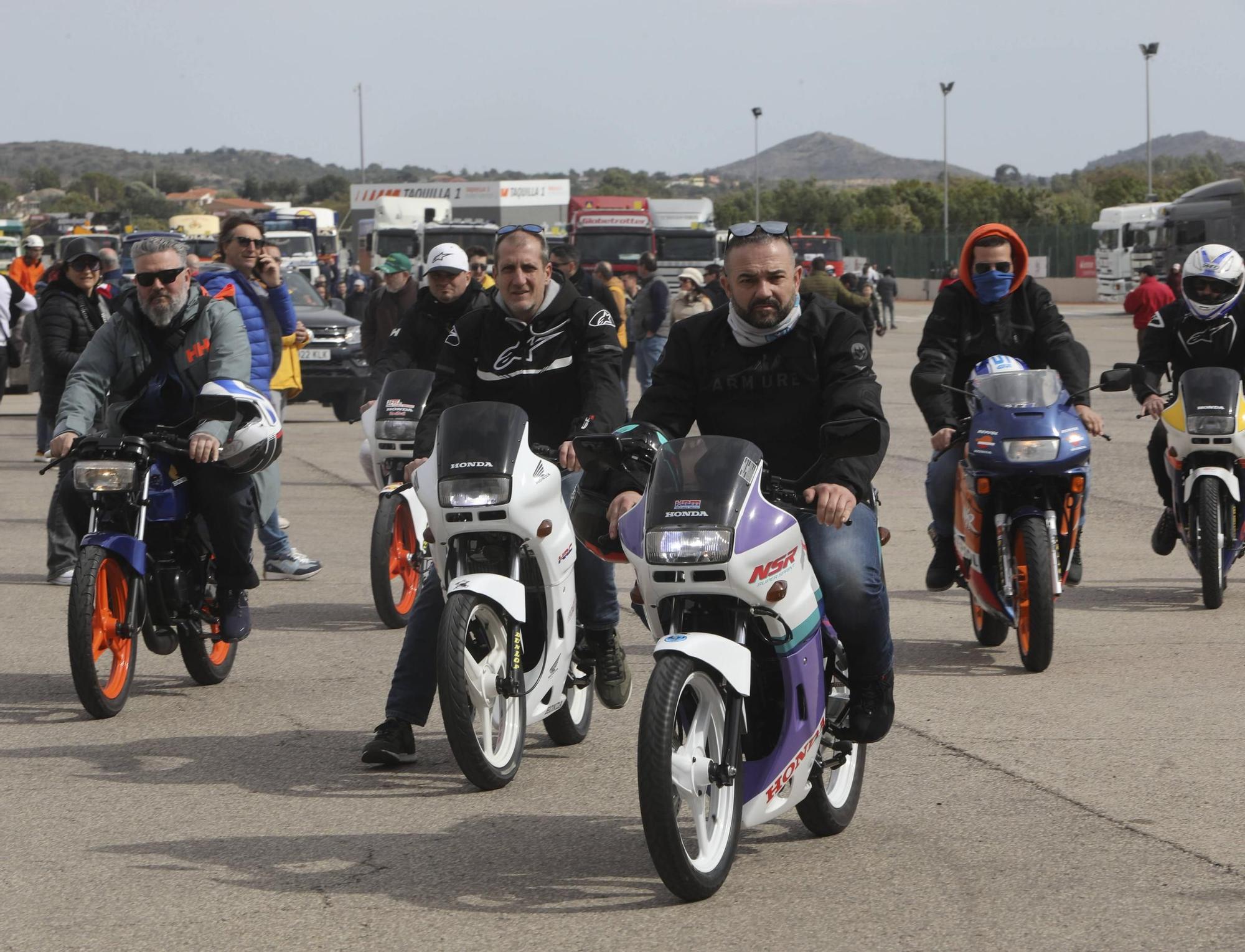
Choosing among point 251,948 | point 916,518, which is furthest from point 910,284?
point 251,948

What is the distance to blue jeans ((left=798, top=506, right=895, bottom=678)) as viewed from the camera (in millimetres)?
4906

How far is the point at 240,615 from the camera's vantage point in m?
7.48

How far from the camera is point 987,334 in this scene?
8.30m

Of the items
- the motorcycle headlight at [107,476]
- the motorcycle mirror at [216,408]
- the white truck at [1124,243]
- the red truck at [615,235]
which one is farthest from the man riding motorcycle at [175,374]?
the white truck at [1124,243]

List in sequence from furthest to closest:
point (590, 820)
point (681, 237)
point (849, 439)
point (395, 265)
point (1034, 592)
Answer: point (681, 237)
point (395, 265)
point (1034, 592)
point (590, 820)
point (849, 439)

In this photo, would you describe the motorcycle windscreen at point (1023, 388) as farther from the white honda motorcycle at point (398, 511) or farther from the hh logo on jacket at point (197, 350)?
the hh logo on jacket at point (197, 350)

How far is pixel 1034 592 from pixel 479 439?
2.86m

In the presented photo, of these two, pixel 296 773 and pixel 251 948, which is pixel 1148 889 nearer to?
pixel 251 948

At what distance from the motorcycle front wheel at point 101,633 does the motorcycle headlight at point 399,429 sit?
2378 millimetres

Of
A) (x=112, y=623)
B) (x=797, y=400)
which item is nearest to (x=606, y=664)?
(x=797, y=400)

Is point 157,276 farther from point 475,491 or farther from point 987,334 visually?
point 987,334

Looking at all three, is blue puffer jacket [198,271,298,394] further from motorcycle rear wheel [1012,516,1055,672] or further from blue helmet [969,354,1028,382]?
motorcycle rear wheel [1012,516,1055,672]

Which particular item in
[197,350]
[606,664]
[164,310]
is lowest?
[606,664]

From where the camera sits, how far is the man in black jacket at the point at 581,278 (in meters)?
15.5
